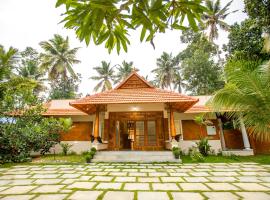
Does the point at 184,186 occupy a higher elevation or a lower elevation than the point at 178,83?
lower

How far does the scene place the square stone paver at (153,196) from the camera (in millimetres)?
2871

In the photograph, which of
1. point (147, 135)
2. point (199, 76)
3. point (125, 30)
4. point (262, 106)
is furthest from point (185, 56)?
point (125, 30)

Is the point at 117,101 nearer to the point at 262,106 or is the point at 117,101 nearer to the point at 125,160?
the point at 125,160

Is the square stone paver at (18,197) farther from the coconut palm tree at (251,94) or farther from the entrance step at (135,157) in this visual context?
the entrance step at (135,157)

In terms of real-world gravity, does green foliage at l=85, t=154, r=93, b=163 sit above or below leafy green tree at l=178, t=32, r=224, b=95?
below

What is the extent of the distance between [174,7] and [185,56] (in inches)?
1139

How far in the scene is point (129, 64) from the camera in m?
30.4

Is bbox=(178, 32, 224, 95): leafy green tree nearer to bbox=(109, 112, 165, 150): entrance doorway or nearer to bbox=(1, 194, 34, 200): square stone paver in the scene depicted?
bbox=(109, 112, 165, 150): entrance doorway

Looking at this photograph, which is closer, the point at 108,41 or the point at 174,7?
the point at 174,7

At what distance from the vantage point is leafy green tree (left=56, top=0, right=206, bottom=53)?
1.17 metres

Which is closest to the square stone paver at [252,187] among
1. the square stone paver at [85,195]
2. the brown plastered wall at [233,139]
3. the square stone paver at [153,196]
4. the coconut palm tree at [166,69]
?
the square stone paver at [153,196]

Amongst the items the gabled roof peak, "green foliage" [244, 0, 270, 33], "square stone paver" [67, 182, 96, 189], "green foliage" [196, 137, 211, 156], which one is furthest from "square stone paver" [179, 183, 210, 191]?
"green foliage" [244, 0, 270, 33]

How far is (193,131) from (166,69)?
706 inches

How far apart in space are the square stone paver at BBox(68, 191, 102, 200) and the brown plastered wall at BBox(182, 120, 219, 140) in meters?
9.25
